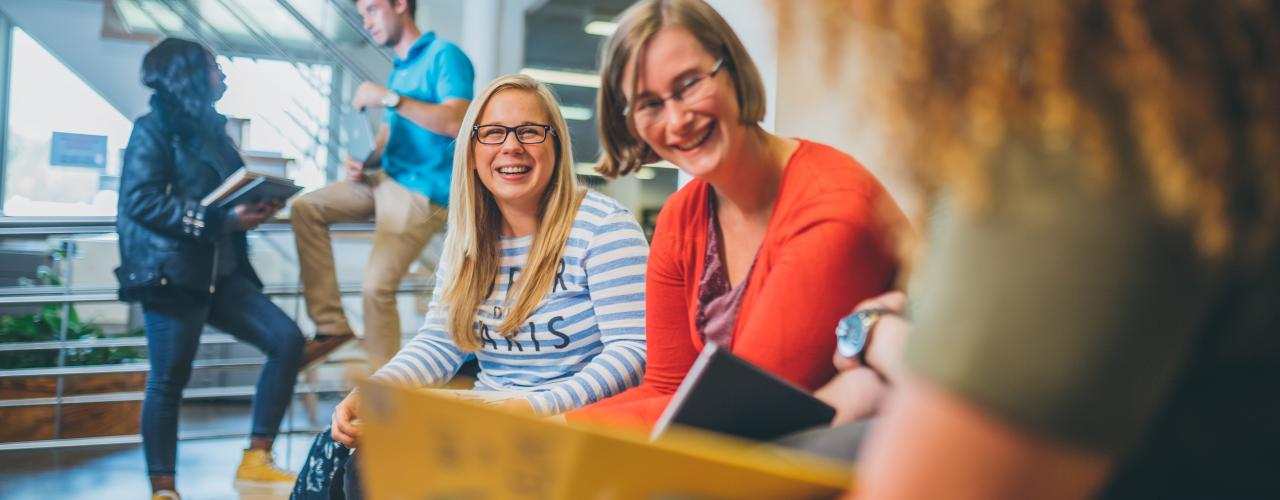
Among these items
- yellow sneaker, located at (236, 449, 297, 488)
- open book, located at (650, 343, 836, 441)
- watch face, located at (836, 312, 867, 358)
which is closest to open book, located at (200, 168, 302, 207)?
yellow sneaker, located at (236, 449, 297, 488)

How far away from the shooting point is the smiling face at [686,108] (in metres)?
1.46

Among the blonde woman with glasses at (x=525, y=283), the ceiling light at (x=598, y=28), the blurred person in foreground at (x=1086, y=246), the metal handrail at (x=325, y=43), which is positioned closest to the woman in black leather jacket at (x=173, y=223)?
the metal handrail at (x=325, y=43)

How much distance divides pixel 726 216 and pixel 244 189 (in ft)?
7.18

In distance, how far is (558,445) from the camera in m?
A: 0.56

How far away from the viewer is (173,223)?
124 inches

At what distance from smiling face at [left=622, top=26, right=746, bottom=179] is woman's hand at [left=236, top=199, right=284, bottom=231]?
7.39ft

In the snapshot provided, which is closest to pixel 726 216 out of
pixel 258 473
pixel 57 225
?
pixel 258 473

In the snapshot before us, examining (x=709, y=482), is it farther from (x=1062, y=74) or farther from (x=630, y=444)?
(x=1062, y=74)

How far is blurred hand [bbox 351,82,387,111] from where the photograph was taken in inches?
135

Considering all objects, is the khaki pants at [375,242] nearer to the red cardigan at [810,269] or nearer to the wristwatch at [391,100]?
the wristwatch at [391,100]

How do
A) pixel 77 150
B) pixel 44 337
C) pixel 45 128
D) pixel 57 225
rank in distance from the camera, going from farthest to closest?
pixel 45 128 → pixel 77 150 → pixel 44 337 → pixel 57 225

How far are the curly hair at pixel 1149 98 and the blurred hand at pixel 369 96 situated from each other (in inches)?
122

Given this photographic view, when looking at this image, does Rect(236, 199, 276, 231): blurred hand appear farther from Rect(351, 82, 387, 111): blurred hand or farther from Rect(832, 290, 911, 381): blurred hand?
Rect(832, 290, 911, 381): blurred hand

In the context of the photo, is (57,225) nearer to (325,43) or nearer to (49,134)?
(325,43)
